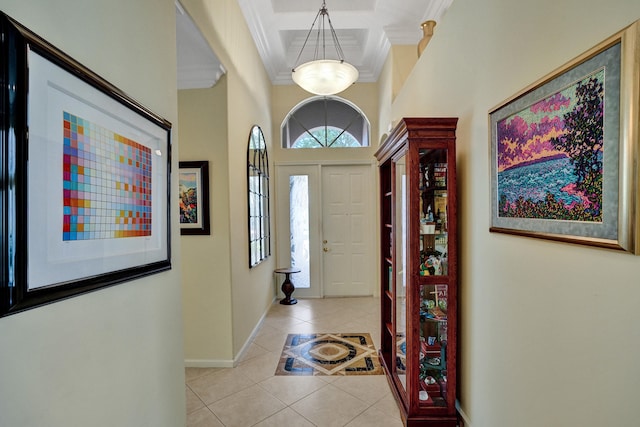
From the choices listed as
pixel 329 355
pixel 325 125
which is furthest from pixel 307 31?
pixel 329 355

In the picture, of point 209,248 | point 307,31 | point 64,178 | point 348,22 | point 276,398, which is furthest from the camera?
point 307,31

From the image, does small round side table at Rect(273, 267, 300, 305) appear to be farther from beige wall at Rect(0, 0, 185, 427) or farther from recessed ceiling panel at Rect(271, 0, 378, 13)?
recessed ceiling panel at Rect(271, 0, 378, 13)

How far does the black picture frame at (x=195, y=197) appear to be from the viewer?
9.39 feet

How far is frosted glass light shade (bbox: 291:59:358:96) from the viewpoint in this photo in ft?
10.5

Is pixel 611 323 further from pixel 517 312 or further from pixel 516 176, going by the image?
pixel 516 176

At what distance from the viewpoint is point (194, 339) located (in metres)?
2.94

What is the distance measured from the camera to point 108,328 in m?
1.14

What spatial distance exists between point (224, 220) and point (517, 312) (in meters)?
2.35

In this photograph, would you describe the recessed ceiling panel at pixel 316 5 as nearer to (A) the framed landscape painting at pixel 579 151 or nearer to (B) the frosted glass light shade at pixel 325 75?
(B) the frosted glass light shade at pixel 325 75

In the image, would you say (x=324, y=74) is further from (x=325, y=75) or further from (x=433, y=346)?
(x=433, y=346)

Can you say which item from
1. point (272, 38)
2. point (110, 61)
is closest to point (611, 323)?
point (110, 61)

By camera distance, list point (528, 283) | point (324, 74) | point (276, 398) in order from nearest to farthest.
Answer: point (528, 283) → point (276, 398) → point (324, 74)

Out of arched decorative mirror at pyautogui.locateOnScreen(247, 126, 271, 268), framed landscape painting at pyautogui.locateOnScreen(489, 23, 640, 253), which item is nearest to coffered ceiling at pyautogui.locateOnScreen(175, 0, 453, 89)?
arched decorative mirror at pyautogui.locateOnScreen(247, 126, 271, 268)

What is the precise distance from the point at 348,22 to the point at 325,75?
3.82 ft
